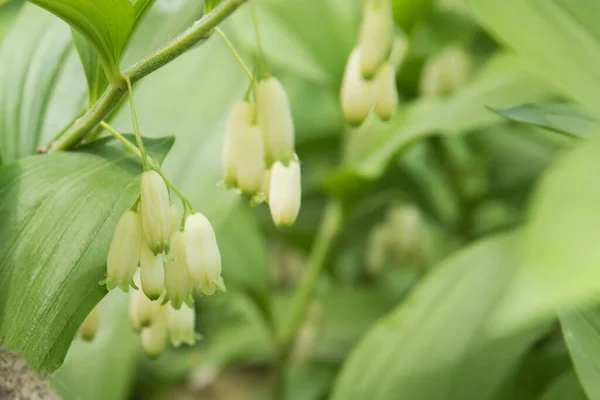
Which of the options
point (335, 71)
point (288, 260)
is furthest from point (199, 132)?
point (288, 260)

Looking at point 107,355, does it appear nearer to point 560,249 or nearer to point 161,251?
point 161,251

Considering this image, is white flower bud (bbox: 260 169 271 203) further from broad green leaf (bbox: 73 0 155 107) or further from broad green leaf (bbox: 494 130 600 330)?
broad green leaf (bbox: 494 130 600 330)

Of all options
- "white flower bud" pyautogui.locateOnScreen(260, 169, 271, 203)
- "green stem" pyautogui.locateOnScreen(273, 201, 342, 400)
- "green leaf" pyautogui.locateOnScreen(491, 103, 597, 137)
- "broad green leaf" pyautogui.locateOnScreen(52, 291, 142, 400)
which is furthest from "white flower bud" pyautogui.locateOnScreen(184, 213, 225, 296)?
"green stem" pyautogui.locateOnScreen(273, 201, 342, 400)

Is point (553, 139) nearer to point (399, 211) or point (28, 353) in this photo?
point (399, 211)

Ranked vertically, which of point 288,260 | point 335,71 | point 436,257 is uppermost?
point 335,71

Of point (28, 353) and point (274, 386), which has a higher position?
point (28, 353)

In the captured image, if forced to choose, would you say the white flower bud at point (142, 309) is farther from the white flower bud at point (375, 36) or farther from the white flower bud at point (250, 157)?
the white flower bud at point (375, 36)
